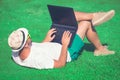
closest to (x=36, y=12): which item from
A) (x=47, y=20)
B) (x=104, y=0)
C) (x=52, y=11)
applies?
(x=47, y=20)

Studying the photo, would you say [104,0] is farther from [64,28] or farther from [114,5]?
[64,28]

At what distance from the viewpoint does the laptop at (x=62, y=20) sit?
5016 mm

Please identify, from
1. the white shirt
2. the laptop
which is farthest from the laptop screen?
the white shirt

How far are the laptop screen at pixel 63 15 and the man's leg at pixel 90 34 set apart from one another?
182mm

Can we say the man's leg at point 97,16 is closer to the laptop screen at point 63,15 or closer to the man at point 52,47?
the man at point 52,47

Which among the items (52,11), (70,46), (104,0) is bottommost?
(104,0)

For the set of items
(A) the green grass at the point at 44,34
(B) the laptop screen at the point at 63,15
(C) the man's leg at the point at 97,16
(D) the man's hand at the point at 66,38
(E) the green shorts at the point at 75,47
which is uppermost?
(B) the laptop screen at the point at 63,15

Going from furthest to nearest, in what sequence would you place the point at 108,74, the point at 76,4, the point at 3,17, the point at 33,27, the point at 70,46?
the point at 76,4
the point at 3,17
the point at 33,27
the point at 70,46
the point at 108,74

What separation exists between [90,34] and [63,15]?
1.87 ft

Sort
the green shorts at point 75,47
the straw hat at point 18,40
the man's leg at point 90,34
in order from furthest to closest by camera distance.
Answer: the man's leg at point 90,34 → the green shorts at point 75,47 → the straw hat at point 18,40

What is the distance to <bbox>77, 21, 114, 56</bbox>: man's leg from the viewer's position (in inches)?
207

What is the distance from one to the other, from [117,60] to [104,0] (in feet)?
11.1

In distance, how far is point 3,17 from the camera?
304 inches

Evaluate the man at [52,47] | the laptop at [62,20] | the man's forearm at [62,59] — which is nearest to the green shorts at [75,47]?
the man at [52,47]
